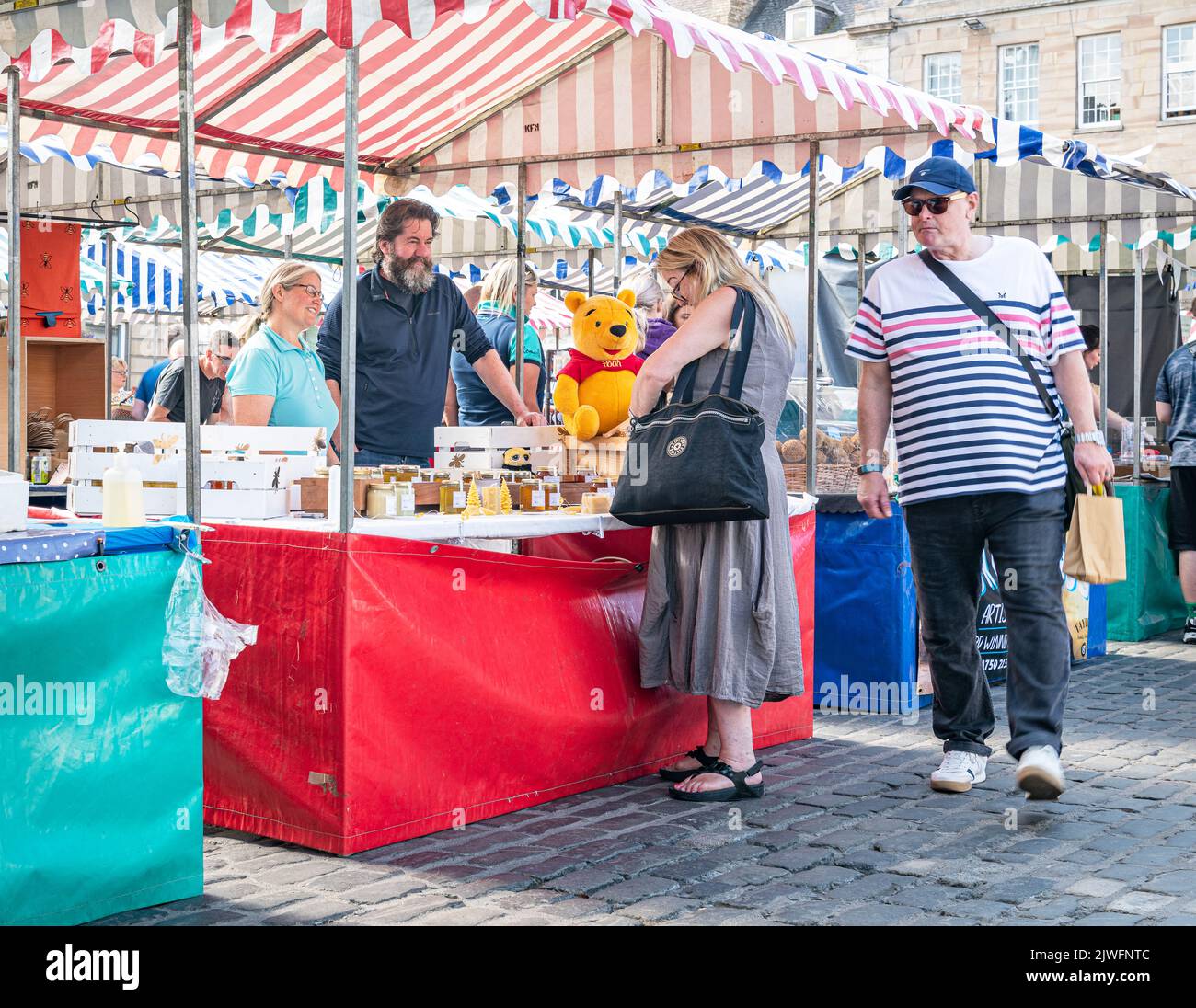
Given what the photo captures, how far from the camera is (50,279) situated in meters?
8.54

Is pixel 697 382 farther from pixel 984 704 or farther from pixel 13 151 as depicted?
pixel 13 151

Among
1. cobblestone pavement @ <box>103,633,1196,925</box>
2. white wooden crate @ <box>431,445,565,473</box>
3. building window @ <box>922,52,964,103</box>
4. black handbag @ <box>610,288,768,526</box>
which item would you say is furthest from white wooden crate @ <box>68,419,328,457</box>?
building window @ <box>922,52,964,103</box>

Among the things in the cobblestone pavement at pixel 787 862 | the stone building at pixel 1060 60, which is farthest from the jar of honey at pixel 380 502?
the stone building at pixel 1060 60

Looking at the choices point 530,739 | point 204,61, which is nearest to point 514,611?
point 530,739

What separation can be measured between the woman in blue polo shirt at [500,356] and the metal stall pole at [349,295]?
7.61 feet

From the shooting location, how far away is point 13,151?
4.70 meters

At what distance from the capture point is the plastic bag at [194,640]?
11.1 feet

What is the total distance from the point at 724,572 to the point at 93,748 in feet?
6.92

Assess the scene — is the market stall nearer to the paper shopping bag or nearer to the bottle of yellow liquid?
the bottle of yellow liquid

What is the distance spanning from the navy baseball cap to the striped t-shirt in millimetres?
232

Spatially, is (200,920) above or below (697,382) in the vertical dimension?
below

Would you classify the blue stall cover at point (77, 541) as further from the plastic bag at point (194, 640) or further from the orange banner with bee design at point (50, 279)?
the orange banner with bee design at point (50, 279)
